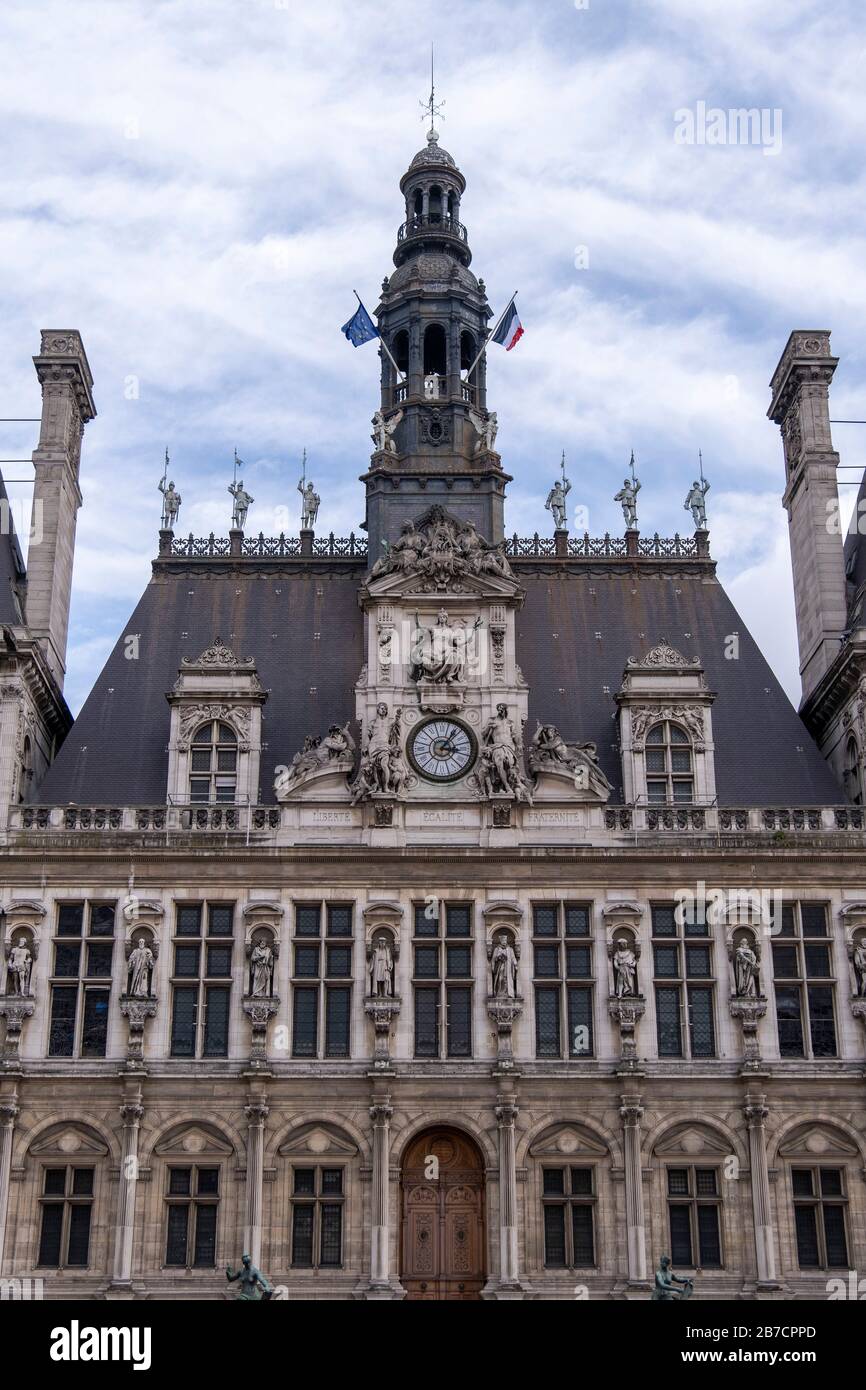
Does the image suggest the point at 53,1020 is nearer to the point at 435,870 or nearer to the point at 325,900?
the point at 325,900

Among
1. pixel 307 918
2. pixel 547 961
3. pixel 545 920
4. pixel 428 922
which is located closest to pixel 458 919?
pixel 428 922

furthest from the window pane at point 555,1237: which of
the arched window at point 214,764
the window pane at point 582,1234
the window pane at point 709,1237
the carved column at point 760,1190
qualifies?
the arched window at point 214,764

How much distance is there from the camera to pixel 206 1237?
131 feet

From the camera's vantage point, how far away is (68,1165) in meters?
40.3

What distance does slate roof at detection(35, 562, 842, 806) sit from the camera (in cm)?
4556

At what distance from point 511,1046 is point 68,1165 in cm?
1136

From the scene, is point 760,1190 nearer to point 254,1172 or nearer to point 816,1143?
point 816,1143

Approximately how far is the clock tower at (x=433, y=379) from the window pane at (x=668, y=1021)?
15.0 m

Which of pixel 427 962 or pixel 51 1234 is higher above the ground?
pixel 427 962

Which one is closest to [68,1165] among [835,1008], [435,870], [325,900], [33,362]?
[325,900]

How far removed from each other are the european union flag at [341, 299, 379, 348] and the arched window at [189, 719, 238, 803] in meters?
14.4

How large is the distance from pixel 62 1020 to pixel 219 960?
4203mm

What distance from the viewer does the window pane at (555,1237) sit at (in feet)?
131

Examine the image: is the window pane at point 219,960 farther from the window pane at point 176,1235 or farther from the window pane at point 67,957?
the window pane at point 176,1235
